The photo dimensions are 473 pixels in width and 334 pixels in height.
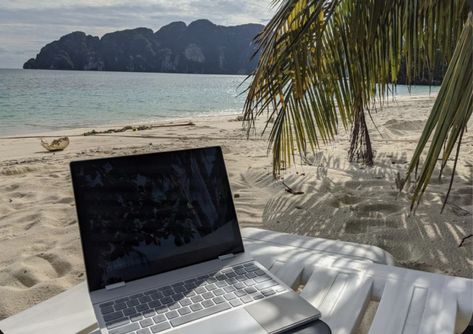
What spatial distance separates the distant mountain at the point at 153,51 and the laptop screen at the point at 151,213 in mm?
82744

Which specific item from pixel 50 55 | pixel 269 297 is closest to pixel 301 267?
pixel 269 297

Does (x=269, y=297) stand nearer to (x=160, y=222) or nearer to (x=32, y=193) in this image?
(x=160, y=222)

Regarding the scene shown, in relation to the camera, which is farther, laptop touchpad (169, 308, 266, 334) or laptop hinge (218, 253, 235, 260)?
laptop hinge (218, 253, 235, 260)

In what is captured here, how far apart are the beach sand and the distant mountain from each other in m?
79.4

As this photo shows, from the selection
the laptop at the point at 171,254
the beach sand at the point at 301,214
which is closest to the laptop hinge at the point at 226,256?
the laptop at the point at 171,254

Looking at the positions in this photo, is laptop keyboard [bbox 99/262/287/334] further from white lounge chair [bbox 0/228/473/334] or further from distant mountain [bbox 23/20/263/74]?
distant mountain [bbox 23/20/263/74]

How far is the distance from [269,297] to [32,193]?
3609 mm

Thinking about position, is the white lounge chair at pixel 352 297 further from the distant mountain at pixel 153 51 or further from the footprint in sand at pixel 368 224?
the distant mountain at pixel 153 51

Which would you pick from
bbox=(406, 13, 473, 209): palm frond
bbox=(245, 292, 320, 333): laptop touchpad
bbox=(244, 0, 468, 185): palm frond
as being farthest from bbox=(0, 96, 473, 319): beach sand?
bbox=(245, 292, 320, 333): laptop touchpad

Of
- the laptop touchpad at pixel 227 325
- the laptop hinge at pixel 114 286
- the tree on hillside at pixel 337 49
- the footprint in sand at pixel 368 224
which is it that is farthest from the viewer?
the footprint in sand at pixel 368 224

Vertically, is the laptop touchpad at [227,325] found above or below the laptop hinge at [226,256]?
below

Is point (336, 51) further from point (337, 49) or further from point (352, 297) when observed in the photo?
point (352, 297)

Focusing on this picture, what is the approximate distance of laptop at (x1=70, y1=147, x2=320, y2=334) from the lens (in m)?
0.90

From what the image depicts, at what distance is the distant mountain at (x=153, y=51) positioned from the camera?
85.3 meters
